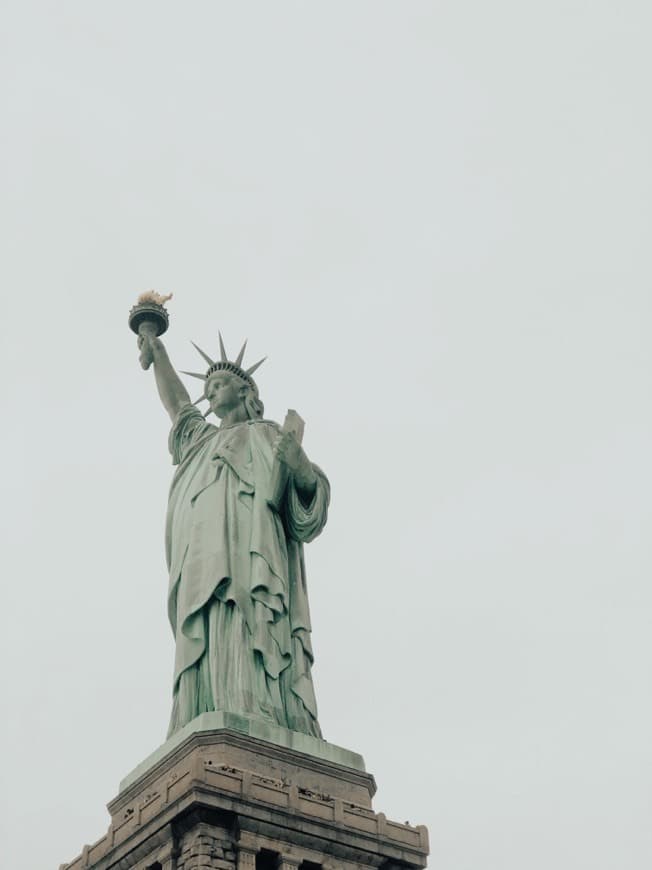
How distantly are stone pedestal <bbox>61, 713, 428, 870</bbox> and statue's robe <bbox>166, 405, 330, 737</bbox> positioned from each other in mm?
840

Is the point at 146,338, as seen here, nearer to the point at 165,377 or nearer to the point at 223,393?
the point at 165,377

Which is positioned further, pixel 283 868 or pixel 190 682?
pixel 190 682

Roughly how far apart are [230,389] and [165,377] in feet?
5.58

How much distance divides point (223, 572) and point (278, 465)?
219 centimetres

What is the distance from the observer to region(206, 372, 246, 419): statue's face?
2767cm

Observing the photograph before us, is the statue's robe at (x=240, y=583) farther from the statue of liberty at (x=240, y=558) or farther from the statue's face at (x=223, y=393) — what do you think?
the statue's face at (x=223, y=393)

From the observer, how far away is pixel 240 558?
24.6 metres

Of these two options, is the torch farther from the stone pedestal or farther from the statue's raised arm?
the stone pedestal

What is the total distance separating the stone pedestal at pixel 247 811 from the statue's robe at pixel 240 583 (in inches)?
33.1

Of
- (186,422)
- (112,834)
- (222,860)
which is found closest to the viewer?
(222,860)

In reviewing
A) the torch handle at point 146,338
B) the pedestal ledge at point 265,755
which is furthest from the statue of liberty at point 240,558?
the torch handle at point 146,338

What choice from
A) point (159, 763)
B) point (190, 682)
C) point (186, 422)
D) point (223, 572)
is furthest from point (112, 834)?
point (186, 422)

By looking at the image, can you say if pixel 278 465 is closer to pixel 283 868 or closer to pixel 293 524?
pixel 293 524

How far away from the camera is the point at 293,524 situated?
25.7m
